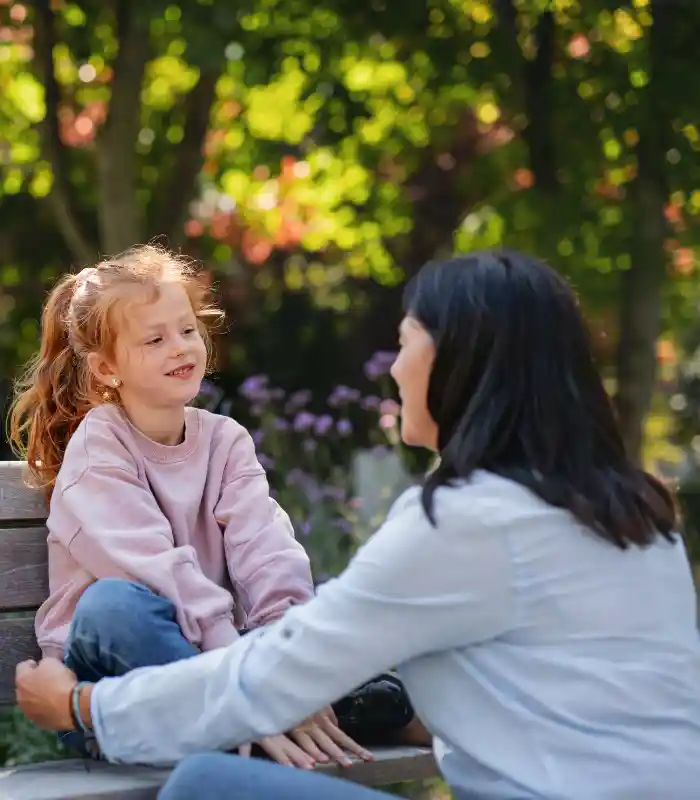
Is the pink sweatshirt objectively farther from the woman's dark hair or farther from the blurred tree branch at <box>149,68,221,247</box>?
the blurred tree branch at <box>149,68,221,247</box>

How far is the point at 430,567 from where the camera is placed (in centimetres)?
195

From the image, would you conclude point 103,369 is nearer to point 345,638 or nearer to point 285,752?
point 285,752

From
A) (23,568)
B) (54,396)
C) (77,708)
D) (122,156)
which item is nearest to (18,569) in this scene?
(23,568)

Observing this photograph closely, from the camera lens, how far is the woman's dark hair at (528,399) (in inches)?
78.8

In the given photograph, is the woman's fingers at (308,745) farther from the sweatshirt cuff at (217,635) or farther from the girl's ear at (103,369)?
the girl's ear at (103,369)

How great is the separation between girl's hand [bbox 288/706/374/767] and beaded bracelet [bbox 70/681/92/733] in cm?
38

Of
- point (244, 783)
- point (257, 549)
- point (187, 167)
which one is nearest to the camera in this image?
point (244, 783)

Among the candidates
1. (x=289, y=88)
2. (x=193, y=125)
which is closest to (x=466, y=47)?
(x=193, y=125)

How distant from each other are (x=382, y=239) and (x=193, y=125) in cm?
222

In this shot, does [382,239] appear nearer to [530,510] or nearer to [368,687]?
[368,687]

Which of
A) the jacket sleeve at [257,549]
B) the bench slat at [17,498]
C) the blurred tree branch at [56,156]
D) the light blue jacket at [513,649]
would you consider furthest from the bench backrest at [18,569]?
the blurred tree branch at [56,156]

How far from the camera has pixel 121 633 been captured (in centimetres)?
A: 233

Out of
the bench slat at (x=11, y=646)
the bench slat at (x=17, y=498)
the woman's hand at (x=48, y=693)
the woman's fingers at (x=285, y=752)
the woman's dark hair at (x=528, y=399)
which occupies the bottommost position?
the bench slat at (x=11, y=646)

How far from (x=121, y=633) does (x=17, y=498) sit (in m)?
0.73
